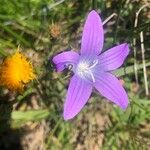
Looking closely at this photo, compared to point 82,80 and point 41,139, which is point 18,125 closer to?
point 41,139

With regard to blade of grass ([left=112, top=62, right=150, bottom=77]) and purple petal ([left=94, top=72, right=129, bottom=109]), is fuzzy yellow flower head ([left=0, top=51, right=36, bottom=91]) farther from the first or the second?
blade of grass ([left=112, top=62, right=150, bottom=77])

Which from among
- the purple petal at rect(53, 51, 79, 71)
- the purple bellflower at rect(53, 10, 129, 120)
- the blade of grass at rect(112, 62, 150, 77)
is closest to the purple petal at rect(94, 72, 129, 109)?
the purple bellflower at rect(53, 10, 129, 120)

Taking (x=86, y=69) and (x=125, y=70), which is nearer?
(x=86, y=69)

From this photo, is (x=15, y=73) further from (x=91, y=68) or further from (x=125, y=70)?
(x=125, y=70)

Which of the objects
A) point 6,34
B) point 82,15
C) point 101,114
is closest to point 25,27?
point 6,34

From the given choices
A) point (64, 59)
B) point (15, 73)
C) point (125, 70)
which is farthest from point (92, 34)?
point (125, 70)
